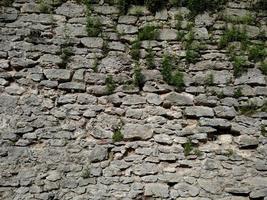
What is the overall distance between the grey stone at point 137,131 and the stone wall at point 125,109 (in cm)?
1

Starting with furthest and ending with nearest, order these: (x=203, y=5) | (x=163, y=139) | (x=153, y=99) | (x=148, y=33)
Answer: (x=203, y=5), (x=148, y=33), (x=153, y=99), (x=163, y=139)

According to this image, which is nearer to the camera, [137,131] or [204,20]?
[137,131]

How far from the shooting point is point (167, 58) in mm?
5922

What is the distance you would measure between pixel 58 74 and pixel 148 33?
1.25 meters

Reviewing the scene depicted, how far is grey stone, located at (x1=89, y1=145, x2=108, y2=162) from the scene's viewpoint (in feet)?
17.5

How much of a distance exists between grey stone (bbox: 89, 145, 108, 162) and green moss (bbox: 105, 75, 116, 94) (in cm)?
71

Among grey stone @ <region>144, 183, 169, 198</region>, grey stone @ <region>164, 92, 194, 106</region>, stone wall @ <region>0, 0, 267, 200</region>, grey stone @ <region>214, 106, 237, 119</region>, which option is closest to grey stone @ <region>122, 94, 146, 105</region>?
stone wall @ <region>0, 0, 267, 200</region>

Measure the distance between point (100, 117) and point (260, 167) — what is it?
1889 mm

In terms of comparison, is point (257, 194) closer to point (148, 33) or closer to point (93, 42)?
point (148, 33)

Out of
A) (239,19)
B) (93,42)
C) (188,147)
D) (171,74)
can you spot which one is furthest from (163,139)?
(239,19)

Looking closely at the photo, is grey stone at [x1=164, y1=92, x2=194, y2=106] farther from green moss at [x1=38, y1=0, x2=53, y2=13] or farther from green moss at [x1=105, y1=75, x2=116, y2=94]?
green moss at [x1=38, y1=0, x2=53, y2=13]

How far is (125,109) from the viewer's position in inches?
221

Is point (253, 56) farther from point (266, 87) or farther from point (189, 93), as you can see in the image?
point (189, 93)

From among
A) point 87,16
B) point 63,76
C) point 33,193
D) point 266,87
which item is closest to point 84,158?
point 33,193
